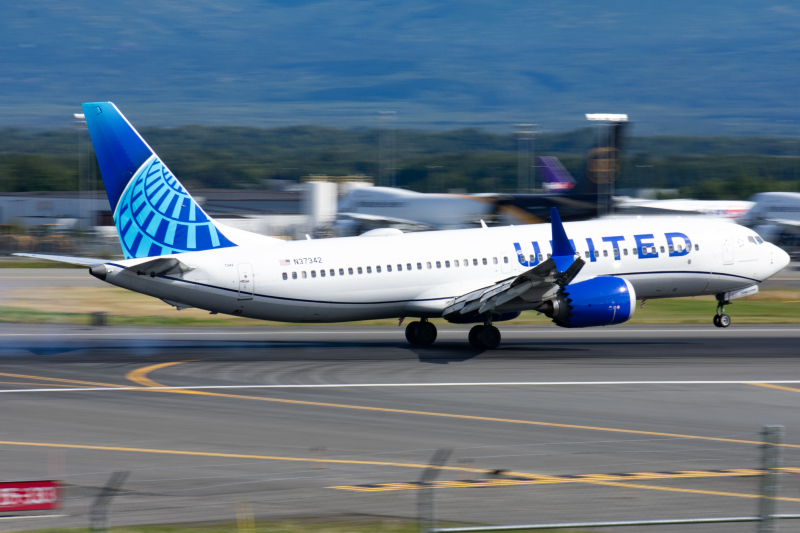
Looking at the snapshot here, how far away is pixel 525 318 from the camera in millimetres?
40594

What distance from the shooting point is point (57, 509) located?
1227 cm

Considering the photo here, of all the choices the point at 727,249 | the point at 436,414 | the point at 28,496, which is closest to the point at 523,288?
the point at 436,414

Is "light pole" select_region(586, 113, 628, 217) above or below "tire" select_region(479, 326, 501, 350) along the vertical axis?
above

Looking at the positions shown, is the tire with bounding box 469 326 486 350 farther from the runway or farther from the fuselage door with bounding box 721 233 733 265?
the fuselage door with bounding box 721 233 733 265

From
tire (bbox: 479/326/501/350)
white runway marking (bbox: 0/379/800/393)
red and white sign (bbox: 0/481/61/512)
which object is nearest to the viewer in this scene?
red and white sign (bbox: 0/481/61/512)

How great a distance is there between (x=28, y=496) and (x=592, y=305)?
767 inches

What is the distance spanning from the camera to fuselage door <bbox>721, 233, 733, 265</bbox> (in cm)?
3316

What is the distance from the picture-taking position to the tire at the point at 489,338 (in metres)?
29.8

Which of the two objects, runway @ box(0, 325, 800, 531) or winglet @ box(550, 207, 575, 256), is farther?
winglet @ box(550, 207, 575, 256)

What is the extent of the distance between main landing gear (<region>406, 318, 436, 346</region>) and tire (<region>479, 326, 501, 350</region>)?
6.46 feet

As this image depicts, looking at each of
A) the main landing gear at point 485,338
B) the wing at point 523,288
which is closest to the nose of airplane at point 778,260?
the wing at point 523,288

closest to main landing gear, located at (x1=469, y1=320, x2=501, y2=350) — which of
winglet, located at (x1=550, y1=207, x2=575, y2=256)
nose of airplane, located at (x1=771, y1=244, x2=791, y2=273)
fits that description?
winglet, located at (x1=550, y1=207, x2=575, y2=256)

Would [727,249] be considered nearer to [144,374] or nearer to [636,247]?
[636,247]

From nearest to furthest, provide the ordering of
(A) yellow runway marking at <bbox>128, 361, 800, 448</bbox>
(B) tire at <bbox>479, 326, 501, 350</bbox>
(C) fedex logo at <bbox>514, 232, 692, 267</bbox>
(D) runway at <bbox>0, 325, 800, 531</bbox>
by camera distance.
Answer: (D) runway at <bbox>0, 325, 800, 531</bbox>
(A) yellow runway marking at <bbox>128, 361, 800, 448</bbox>
(B) tire at <bbox>479, 326, 501, 350</bbox>
(C) fedex logo at <bbox>514, 232, 692, 267</bbox>
